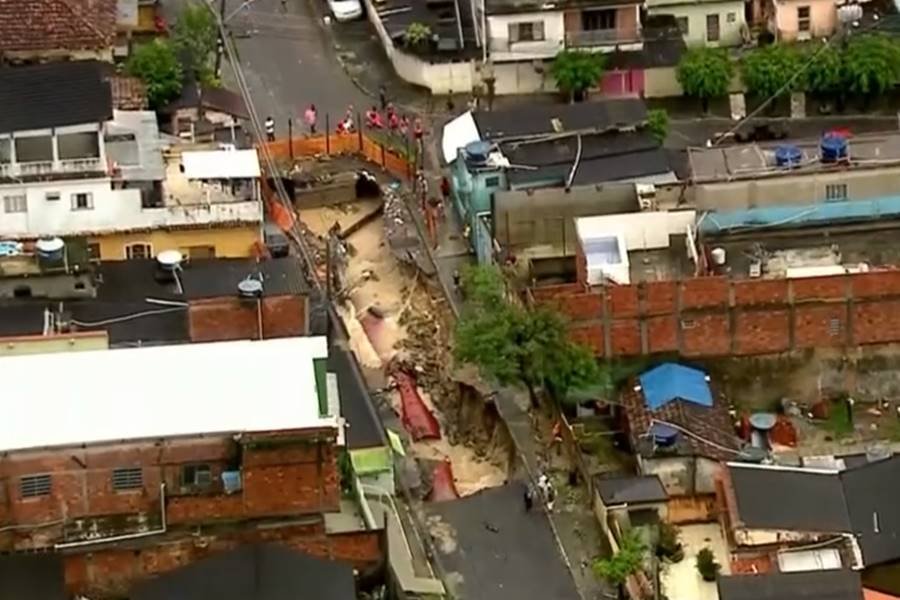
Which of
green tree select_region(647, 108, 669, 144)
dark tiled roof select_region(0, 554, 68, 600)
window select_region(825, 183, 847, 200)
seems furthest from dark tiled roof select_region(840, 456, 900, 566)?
dark tiled roof select_region(0, 554, 68, 600)

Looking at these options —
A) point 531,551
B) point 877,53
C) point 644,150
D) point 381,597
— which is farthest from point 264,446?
point 877,53

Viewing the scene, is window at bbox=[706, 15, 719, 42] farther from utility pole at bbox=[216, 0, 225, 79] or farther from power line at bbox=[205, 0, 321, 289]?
utility pole at bbox=[216, 0, 225, 79]

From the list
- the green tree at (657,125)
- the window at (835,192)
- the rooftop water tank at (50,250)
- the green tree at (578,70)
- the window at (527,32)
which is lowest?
the window at (835,192)

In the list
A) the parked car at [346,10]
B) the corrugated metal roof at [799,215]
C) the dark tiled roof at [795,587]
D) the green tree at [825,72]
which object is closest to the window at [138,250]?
the corrugated metal roof at [799,215]

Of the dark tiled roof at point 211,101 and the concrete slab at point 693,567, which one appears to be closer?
the concrete slab at point 693,567

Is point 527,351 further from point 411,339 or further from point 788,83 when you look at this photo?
point 788,83

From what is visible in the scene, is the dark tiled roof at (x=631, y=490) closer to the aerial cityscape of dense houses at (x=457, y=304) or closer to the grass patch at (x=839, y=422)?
the aerial cityscape of dense houses at (x=457, y=304)

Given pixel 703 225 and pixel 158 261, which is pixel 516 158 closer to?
pixel 703 225
